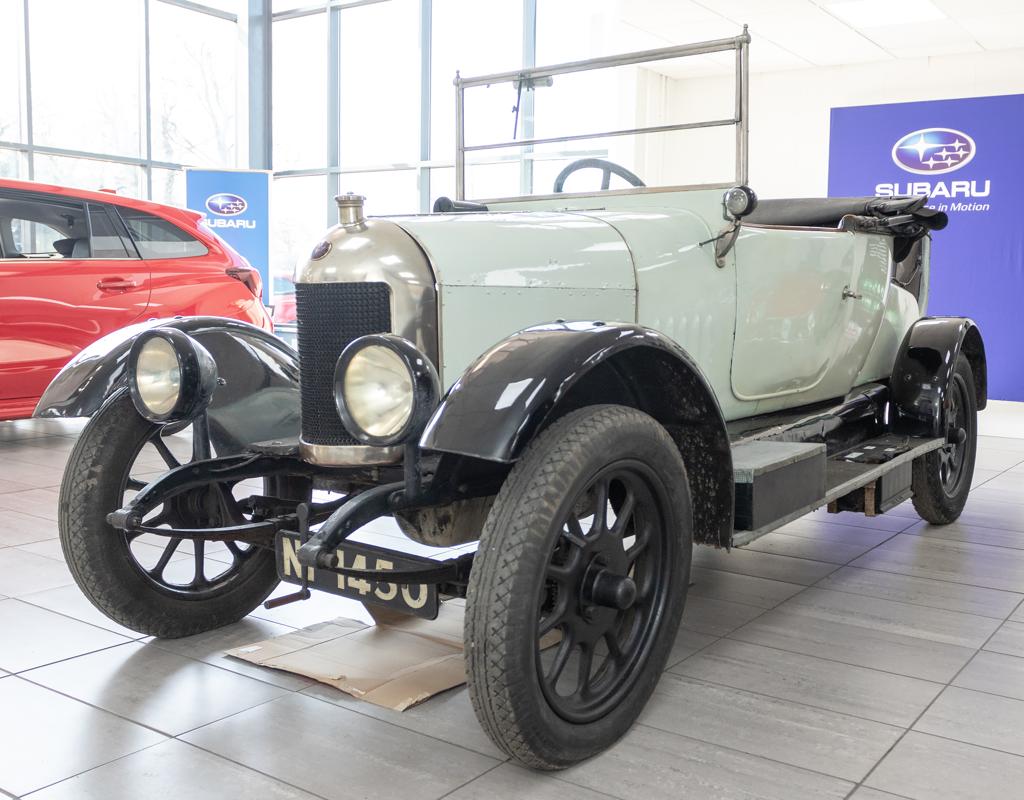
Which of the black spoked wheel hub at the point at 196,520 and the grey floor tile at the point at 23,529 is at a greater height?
the black spoked wheel hub at the point at 196,520

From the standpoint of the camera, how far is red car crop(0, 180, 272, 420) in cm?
546

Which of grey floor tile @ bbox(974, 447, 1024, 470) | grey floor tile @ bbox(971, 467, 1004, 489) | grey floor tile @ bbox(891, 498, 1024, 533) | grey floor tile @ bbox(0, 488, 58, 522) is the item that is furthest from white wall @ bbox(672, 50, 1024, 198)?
grey floor tile @ bbox(0, 488, 58, 522)

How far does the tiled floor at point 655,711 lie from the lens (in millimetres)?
1913

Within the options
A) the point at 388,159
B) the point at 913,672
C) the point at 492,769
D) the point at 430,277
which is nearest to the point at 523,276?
the point at 430,277

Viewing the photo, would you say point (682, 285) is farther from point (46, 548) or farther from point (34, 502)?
point (34, 502)

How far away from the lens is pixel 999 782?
1.92 meters

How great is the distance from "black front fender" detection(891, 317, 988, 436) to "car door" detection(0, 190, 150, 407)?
13.8ft

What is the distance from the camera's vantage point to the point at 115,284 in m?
5.80

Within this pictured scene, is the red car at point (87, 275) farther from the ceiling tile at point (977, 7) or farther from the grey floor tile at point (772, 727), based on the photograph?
the ceiling tile at point (977, 7)

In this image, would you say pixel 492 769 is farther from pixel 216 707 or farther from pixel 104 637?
pixel 104 637

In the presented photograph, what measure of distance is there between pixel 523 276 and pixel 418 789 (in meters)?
1.17

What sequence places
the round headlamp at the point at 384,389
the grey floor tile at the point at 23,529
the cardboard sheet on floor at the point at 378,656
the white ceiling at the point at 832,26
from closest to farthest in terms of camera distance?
1. the round headlamp at the point at 384,389
2. the cardboard sheet on floor at the point at 378,656
3. the grey floor tile at the point at 23,529
4. the white ceiling at the point at 832,26

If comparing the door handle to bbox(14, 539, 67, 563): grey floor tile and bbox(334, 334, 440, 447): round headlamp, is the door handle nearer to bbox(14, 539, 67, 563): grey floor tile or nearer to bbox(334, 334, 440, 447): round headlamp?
bbox(14, 539, 67, 563): grey floor tile

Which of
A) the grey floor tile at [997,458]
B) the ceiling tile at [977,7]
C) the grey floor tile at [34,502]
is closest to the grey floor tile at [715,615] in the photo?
the grey floor tile at [34,502]
